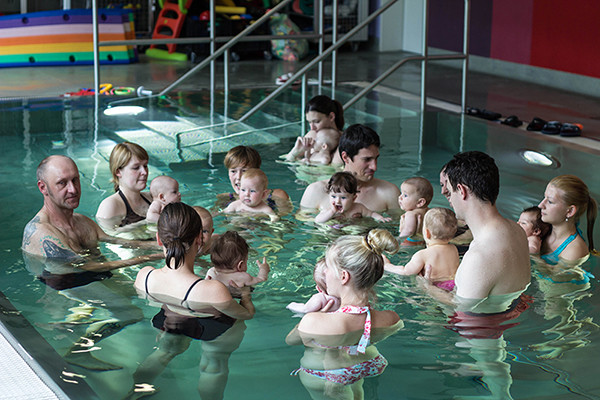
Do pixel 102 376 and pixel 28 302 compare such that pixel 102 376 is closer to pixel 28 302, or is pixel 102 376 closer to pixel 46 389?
pixel 46 389

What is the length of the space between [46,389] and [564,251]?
318 cm

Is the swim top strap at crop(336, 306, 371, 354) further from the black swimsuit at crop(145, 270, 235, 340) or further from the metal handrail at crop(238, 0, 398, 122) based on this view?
the metal handrail at crop(238, 0, 398, 122)

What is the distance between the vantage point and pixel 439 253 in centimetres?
418

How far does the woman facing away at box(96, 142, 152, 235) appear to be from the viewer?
196 inches

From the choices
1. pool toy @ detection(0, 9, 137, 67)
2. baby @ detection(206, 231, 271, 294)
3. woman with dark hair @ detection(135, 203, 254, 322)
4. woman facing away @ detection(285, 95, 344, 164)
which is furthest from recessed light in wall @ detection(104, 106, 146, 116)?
woman with dark hair @ detection(135, 203, 254, 322)

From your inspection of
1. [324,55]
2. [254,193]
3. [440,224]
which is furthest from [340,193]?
[324,55]

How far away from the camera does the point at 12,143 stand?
25.2 ft

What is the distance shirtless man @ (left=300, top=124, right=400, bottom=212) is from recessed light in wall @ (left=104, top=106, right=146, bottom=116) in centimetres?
411

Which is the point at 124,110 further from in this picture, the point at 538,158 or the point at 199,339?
the point at 199,339

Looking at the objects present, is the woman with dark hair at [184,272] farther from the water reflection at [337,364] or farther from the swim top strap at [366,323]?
the swim top strap at [366,323]

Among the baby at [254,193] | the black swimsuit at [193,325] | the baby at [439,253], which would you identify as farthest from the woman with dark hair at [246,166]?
the black swimsuit at [193,325]

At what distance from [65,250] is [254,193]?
1350mm

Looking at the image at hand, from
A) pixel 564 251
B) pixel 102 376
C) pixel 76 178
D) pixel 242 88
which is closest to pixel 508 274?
pixel 564 251

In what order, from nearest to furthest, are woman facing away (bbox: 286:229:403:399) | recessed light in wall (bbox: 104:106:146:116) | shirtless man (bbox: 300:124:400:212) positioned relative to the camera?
woman facing away (bbox: 286:229:403:399), shirtless man (bbox: 300:124:400:212), recessed light in wall (bbox: 104:106:146:116)
